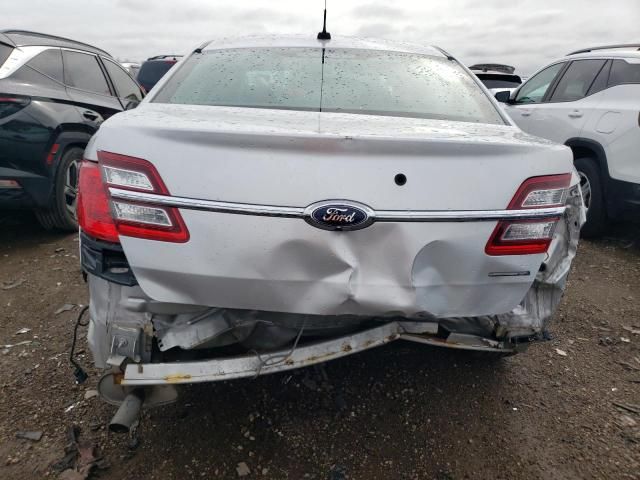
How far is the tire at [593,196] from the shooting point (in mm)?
4453

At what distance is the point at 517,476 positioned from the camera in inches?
73.4

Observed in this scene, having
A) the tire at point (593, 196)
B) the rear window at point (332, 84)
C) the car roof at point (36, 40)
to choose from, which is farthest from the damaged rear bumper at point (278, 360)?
the car roof at point (36, 40)

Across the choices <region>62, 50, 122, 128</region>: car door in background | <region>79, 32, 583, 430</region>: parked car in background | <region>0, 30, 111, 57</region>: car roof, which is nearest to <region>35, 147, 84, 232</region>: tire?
<region>62, 50, 122, 128</region>: car door in background

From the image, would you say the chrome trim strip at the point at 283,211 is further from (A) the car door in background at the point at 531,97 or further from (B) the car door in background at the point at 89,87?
(A) the car door in background at the point at 531,97

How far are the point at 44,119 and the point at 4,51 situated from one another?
600mm

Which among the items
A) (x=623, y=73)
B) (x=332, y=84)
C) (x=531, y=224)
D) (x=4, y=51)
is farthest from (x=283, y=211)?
(x=623, y=73)

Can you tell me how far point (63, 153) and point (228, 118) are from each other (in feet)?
9.53

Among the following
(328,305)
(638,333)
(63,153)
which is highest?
(328,305)

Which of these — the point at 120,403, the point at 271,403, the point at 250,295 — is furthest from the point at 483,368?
the point at 120,403

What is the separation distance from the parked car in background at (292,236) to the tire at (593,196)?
10.7 feet

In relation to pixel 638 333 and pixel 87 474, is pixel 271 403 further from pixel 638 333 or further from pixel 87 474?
pixel 638 333

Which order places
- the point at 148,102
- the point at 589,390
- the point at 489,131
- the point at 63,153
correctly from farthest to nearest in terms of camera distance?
1. the point at 63,153
2. the point at 589,390
3. the point at 148,102
4. the point at 489,131

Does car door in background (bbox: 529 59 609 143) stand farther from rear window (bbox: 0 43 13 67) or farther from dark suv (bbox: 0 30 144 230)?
rear window (bbox: 0 43 13 67)

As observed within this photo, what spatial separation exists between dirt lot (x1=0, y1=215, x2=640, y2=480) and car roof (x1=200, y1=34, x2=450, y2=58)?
1697 millimetres
